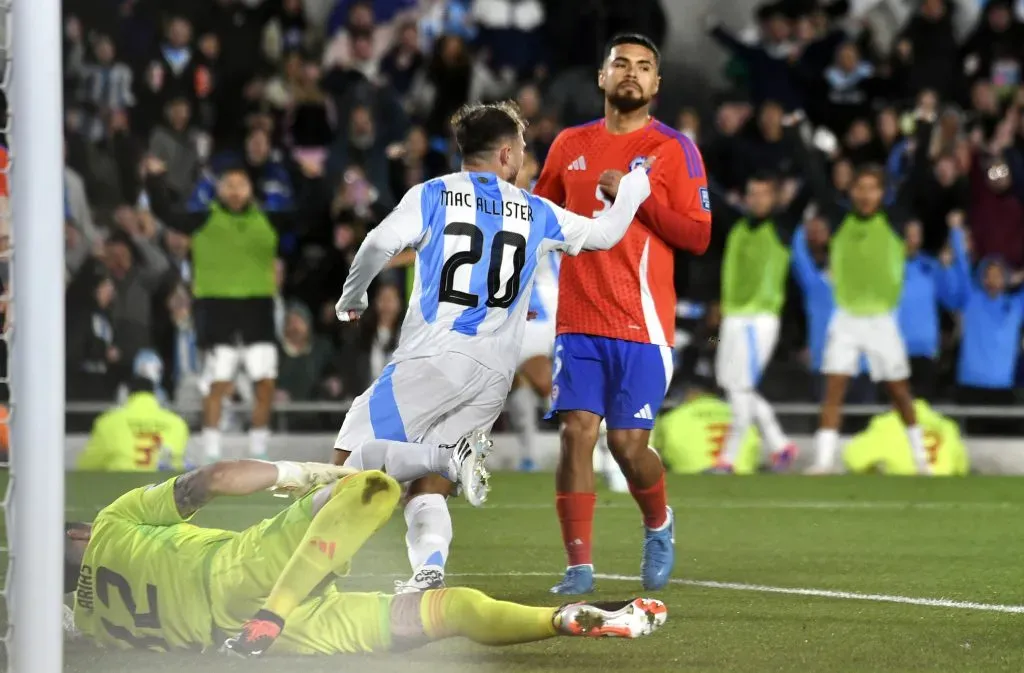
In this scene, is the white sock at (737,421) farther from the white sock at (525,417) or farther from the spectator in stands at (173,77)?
the spectator in stands at (173,77)

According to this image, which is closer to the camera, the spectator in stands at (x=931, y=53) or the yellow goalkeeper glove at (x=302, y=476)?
the yellow goalkeeper glove at (x=302, y=476)

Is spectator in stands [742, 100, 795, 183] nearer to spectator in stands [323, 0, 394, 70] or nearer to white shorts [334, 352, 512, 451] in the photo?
spectator in stands [323, 0, 394, 70]

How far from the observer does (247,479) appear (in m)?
4.99

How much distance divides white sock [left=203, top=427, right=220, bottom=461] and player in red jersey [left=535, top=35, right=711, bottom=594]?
21.6 feet

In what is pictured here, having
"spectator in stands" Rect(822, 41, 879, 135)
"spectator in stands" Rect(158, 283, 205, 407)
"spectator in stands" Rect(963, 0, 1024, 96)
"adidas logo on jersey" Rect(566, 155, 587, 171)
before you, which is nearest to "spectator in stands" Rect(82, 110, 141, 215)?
"spectator in stands" Rect(158, 283, 205, 407)

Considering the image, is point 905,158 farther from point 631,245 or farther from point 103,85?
point 631,245

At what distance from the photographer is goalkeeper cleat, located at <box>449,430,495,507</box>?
536 cm

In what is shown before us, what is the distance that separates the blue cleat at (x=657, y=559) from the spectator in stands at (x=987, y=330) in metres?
7.60

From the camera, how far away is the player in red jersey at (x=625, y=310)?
270 inches

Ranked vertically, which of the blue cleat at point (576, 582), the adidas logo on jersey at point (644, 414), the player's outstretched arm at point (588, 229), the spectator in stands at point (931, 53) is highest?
the spectator in stands at point (931, 53)

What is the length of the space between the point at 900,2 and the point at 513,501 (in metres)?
7.71

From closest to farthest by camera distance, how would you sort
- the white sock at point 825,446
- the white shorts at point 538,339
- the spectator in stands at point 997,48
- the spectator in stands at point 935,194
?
the white shorts at point 538,339 → the white sock at point 825,446 → the spectator in stands at point 935,194 → the spectator in stands at point 997,48

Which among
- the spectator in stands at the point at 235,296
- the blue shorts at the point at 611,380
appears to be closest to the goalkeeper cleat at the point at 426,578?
the blue shorts at the point at 611,380

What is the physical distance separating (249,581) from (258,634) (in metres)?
0.19
